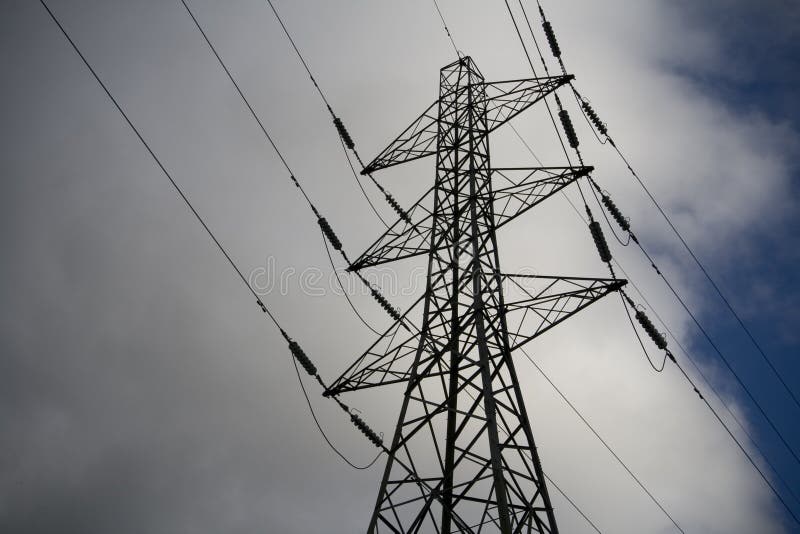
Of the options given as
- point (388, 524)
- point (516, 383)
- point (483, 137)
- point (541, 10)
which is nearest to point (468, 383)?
point (516, 383)

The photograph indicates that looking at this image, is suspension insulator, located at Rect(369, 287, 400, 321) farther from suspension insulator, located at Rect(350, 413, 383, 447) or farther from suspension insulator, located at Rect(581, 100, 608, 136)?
suspension insulator, located at Rect(581, 100, 608, 136)

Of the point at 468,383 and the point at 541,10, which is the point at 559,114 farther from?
the point at 468,383

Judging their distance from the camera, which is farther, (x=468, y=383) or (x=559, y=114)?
(x=559, y=114)

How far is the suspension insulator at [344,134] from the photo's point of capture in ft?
49.6

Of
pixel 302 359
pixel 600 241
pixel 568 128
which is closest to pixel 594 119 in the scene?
pixel 568 128

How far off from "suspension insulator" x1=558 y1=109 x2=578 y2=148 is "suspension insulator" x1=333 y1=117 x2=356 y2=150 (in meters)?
5.70

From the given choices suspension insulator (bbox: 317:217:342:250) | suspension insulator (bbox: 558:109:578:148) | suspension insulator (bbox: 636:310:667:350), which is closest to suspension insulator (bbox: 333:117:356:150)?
suspension insulator (bbox: 317:217:342:250)

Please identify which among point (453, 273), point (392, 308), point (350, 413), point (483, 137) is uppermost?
point (483, 137)

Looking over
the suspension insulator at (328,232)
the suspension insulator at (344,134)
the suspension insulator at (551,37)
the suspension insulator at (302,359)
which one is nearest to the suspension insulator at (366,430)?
the suspension insulator at (302,359)

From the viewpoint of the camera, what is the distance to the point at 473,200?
1066cm

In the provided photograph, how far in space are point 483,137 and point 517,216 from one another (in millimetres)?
2622

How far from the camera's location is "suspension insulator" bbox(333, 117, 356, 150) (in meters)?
15.1

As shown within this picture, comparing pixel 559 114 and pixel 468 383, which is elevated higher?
pixel 559 114

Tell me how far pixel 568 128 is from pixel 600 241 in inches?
143
